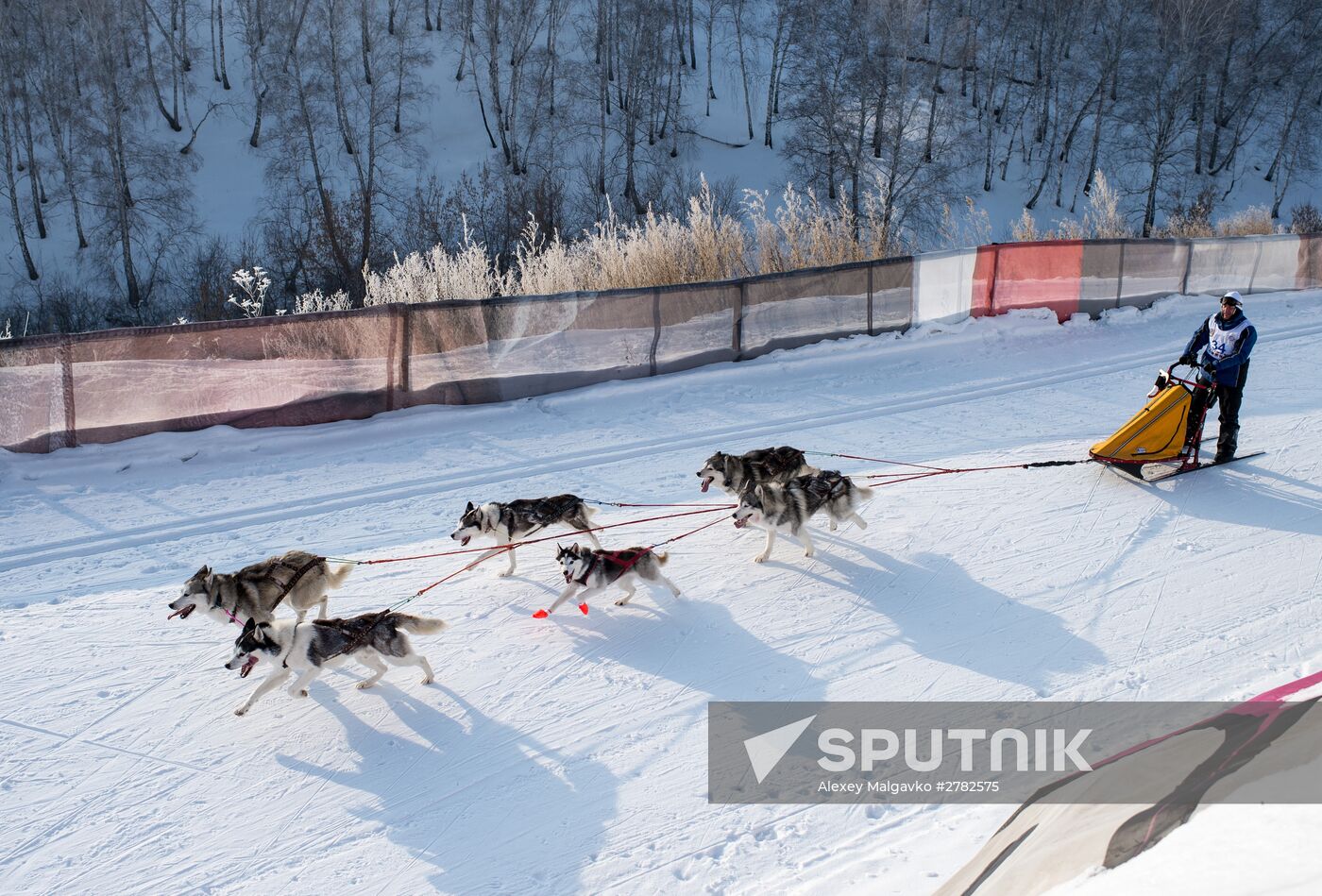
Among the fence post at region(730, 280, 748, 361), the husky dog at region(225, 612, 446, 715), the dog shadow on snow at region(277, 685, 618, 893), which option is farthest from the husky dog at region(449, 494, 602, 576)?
the fence post at region(730, 280, 748, 361)

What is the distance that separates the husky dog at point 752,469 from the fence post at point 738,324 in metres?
5.02

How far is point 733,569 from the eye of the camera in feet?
25.5

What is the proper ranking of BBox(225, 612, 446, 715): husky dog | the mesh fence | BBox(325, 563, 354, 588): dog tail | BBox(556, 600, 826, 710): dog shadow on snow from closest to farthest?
BBox(225, 612, 446, 715): husky dog → BBox(556, 600, 826, 710): dog shadow on snow → BBox(325, 563, 354, 588): dog tail → the mesh fence

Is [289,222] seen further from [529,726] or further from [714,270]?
[529,726]

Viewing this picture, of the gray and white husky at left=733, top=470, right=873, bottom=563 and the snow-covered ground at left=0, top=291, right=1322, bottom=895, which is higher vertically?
the gray and white husky at left=733, top=470, right=873, bottom=563

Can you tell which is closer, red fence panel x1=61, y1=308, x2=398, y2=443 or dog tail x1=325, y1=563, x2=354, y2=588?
dog tail x1=325, y1=563, x2=354, y2=588

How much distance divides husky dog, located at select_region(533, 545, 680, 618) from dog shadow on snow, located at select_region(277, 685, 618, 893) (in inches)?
46.0

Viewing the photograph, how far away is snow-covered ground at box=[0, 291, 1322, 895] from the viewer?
492cm

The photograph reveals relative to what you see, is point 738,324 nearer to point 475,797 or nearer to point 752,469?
point 752,469

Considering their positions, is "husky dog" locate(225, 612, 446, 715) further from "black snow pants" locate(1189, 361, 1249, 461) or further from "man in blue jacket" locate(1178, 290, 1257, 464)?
"man in blue jacket" locate(1178, 290, 1257, 464)

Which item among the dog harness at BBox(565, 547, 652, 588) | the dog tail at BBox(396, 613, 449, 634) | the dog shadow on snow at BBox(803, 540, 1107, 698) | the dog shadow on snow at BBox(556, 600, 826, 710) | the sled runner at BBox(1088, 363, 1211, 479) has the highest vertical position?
the sled runner at BBox(1088, 363, 1211, 479)

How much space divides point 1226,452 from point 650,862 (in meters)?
7.29

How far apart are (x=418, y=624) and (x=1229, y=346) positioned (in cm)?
747

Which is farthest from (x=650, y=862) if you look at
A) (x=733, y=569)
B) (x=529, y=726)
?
(x=733, y=569)
